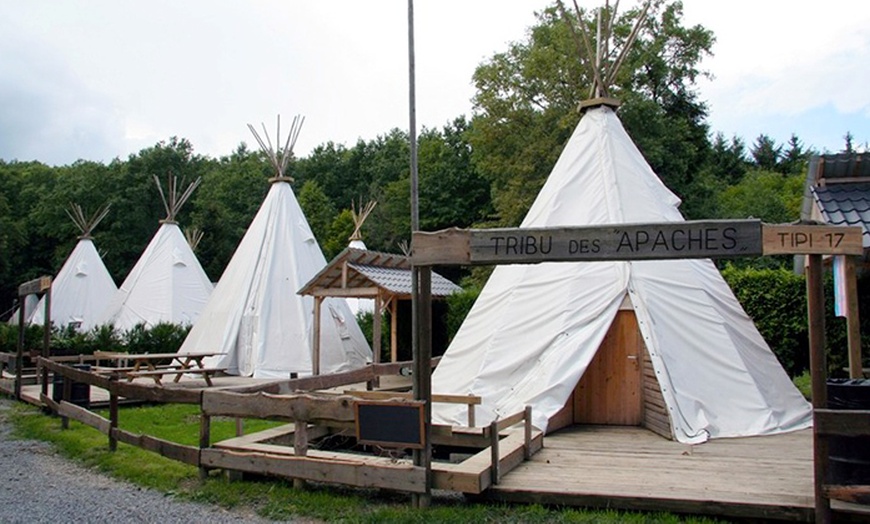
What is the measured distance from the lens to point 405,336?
17.2m

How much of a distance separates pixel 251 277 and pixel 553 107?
39.4 ft

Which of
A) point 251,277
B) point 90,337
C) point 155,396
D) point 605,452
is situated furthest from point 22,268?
point 605,452

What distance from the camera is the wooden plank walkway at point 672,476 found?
15.8 ft

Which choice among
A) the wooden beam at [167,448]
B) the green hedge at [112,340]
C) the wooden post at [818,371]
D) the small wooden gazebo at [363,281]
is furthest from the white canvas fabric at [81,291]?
the wooden post at [818,371]

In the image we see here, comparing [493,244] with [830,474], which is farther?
[493,244]

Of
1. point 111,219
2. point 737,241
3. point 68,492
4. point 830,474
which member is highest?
point 111,219

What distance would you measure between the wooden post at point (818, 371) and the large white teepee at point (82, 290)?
84.1 ft

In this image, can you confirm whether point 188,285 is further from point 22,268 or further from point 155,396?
point 22,268

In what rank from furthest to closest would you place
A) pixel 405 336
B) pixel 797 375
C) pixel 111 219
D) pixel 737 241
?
pixel 111 219 < pixel 405 336 < pixel 797 375 < pixel 737 241

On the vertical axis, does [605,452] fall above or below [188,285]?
Answer: below

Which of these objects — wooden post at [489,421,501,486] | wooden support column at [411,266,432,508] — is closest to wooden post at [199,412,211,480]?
wooden support column at [411,266,432,508]

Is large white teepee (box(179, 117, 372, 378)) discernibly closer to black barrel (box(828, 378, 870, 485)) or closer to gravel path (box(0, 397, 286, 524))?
gravel path (box(0, 397, 286, 524))

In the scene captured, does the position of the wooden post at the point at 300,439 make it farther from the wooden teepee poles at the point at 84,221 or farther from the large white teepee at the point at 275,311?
the wooden teepee poles at the point at 84,221

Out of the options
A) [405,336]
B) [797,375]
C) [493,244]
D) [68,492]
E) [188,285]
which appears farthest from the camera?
[188,285]
